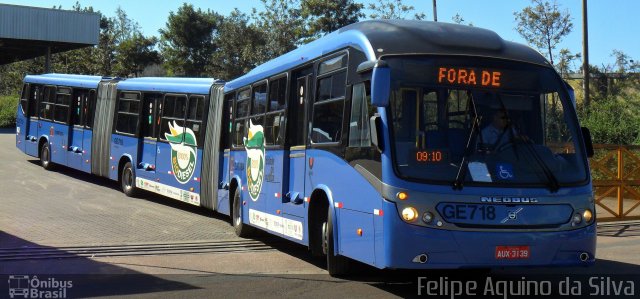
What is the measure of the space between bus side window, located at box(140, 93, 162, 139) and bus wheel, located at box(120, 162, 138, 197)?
1.08 m

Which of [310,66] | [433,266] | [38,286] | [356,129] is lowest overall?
[38,286]

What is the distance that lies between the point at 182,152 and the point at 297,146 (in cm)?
738

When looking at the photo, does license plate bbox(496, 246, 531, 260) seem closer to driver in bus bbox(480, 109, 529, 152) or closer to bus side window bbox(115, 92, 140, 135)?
driver in bus bbox(480, 109, 529, 152)

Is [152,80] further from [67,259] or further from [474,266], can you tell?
[474,266]

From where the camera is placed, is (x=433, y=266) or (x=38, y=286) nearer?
(x=433, y=266)

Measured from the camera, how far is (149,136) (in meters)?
19.0

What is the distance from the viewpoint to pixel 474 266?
7602 mm

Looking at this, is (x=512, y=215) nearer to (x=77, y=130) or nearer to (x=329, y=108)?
(x=329, y=108)

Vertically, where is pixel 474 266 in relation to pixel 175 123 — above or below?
below

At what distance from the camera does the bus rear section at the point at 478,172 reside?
7.54m

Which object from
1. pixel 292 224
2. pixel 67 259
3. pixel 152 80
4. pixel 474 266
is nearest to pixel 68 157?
pixel 152 80

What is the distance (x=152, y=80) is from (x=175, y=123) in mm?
2129

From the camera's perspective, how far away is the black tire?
23.7 meters

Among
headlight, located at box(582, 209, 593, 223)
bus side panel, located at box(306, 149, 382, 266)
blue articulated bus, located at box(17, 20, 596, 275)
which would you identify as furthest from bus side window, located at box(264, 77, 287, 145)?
headlight, located at box(582, 209, 593, 223)
